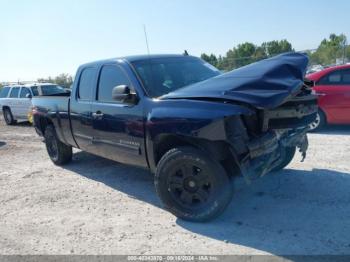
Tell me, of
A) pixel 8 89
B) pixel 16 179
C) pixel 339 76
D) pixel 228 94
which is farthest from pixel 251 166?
pixel 8 89

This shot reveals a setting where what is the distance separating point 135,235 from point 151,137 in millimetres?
1148

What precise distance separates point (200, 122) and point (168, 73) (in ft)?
4.98

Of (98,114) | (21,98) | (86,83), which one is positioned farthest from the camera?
(21,98)

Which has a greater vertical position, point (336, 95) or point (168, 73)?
point (168, 73)

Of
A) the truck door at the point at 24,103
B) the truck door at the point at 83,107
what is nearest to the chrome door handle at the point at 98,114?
the truck door at the point at 83,107

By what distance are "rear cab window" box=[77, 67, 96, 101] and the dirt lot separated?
140 centimetres

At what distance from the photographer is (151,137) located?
4613 millimetres

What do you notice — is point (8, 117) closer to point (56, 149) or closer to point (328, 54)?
point (56, 149)

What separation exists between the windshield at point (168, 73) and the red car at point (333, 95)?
4213mm

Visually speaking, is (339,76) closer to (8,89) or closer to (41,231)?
(41,231)

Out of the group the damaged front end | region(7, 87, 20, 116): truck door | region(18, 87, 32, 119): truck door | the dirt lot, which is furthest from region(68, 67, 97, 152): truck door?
region(7, 87, 20, 116): truck door

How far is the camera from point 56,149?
7453 mm

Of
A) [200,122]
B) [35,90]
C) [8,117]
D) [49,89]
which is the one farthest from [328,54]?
A: [200,122]

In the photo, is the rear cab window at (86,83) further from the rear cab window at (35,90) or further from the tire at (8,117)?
the tire at (8,117)
